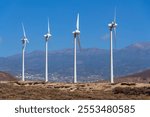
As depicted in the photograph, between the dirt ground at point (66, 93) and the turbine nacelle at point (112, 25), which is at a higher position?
the turbine nacelle at point (112, 25)

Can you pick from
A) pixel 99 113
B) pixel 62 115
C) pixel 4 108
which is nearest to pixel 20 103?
pixel 4 108

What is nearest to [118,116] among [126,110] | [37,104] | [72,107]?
[126,110]

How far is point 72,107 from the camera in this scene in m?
17.9

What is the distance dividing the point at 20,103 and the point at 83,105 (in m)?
2.32

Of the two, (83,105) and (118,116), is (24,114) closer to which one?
(83,105)

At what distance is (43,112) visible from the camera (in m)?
17.6

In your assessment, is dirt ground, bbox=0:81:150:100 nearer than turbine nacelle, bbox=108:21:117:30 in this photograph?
Yes

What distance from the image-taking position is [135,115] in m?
17.7

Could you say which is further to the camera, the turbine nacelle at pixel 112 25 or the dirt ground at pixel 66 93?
the turbine nacelle at pixel 112 25

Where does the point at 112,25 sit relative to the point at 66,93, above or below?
above

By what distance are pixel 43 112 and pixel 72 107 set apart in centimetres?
108

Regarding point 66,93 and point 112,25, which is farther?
point 112,25

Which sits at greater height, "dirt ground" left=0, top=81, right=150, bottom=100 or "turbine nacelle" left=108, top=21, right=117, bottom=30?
"turbine nacelle" left=108, top=21, right=117, bottom=30

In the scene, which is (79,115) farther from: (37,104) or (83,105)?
(37,104)
